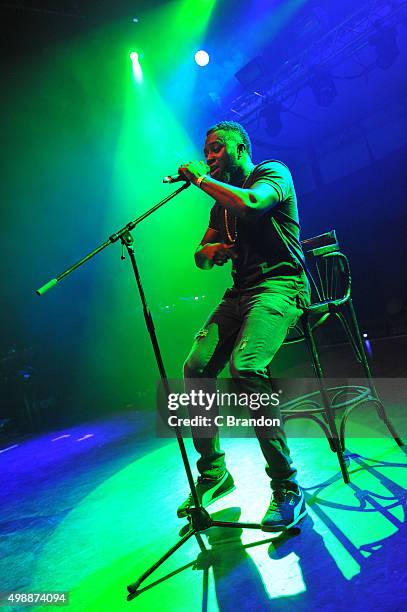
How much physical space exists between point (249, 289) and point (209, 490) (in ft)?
3.47

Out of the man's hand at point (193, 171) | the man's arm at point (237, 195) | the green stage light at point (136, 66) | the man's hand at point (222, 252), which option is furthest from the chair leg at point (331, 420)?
the green stage light at point (136, 66)

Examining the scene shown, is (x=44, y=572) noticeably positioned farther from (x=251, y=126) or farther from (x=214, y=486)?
(x=251, y=126)

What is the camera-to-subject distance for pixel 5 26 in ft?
21.0

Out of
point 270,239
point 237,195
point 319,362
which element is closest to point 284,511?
point 319,362

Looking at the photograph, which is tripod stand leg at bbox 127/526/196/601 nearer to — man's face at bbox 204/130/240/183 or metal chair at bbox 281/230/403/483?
metal chair at bbox 281/230/403/483

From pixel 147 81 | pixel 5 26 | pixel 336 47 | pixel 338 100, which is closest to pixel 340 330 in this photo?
pixel 338 100

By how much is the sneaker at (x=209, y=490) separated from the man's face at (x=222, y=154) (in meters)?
1.66

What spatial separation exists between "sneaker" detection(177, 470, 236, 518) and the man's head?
1659mm

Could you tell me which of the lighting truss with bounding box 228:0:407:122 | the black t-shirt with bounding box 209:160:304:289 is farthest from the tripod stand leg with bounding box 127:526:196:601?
the lighting truss with bounding box 228:0:407:122

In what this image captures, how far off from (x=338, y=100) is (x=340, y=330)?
4.63 m

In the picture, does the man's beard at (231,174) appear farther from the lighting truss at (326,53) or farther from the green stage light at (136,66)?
the green stage light at (136,66)

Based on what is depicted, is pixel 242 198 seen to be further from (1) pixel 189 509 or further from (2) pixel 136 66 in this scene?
(2) pixel 136 66

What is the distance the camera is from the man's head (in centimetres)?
224

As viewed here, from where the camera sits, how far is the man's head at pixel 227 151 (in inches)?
88.4
